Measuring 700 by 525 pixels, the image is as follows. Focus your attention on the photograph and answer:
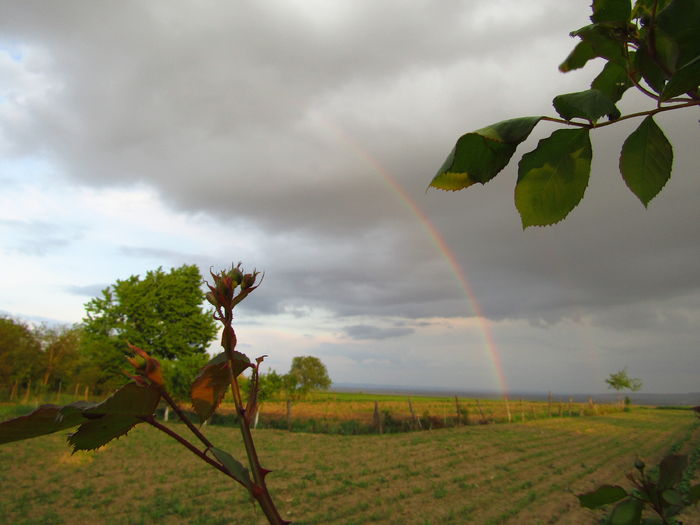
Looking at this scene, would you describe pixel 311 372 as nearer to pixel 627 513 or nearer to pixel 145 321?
pixel 145 321

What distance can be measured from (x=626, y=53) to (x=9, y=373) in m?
39.2

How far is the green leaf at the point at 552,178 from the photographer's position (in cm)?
51

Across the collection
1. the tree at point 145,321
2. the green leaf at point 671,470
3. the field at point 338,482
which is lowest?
the field at point 338,482

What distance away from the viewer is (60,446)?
17203 millimetres

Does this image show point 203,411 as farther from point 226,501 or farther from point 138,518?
point 226,501

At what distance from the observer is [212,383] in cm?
43

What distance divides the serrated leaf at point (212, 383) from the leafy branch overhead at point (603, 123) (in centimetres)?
28

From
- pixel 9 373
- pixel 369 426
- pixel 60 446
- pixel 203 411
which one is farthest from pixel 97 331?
pixel 203 411

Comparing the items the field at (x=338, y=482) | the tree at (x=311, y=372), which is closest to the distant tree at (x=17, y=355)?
the field at (x=338, y=482)

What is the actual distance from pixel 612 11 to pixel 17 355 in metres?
39.7

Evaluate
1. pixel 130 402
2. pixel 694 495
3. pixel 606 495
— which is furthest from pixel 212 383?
Answer: pixel 694 495

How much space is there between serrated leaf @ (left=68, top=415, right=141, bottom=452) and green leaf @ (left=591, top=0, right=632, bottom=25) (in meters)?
0.60

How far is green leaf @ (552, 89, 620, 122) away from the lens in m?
0.44

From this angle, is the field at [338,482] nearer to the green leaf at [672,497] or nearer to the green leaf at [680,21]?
the green leaf at [672,497]
